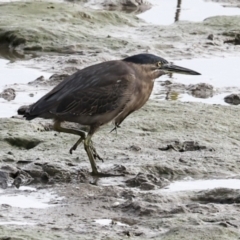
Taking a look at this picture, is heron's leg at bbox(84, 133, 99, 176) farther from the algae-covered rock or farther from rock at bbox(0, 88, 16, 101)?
the algae-covered rock

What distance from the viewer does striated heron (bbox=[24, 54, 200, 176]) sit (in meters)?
7.50

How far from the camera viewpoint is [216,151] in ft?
26.9

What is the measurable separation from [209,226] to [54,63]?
20.0 ft

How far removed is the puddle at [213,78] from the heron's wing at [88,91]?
8.80ft

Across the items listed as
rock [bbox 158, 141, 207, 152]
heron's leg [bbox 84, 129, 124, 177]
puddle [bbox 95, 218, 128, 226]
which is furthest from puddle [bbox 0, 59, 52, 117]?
puddle [bbox 95, 218, 128, 226]

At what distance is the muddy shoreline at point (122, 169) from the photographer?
6.08 m

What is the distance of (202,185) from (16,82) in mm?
3775

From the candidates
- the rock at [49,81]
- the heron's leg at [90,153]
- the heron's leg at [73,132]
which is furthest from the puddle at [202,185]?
the rock at [49,81]

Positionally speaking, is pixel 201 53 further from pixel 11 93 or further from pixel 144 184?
pixel 144 184

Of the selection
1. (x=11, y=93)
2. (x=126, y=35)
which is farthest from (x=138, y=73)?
(x=126, y=35)

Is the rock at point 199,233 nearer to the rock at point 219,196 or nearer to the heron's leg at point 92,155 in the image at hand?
the rock at point 219,196

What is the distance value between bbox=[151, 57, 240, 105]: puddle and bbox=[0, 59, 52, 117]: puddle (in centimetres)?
138

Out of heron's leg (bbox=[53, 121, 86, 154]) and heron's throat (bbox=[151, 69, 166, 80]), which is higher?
heron's throat (bbox=[151, 69, 166, 80])

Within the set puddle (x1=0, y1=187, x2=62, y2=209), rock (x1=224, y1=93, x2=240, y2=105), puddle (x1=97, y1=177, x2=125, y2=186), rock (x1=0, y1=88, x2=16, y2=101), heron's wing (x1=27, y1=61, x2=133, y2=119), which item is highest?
heron's wing (x1=27, y1=61, x2=133, y2=119)
